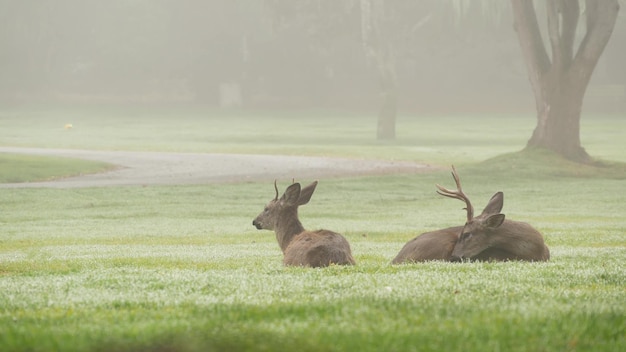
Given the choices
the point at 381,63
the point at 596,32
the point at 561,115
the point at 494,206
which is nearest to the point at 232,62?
the point at 381,63

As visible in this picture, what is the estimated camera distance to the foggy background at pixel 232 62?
78.4 meters

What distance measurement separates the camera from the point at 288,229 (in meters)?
12.9

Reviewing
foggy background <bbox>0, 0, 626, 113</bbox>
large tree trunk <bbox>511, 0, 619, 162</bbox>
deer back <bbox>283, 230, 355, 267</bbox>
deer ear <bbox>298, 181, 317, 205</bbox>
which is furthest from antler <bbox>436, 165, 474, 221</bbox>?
foggy background <bbox>0, 0, 626, 113</bbox>

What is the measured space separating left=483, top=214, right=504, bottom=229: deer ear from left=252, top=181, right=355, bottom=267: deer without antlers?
1.44 meters

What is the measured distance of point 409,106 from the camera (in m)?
83.1

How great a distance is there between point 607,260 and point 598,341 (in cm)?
639

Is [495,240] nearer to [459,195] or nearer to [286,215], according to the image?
[459,195]

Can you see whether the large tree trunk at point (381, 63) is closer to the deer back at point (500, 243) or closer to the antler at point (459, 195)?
the antler at point (459, 195)

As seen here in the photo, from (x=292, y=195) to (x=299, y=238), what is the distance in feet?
3.79

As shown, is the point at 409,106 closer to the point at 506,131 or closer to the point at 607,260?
the point at 506,131

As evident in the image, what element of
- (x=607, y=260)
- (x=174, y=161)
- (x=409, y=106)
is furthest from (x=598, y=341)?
(x=409, y=106)

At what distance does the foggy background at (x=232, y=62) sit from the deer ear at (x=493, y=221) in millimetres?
65413

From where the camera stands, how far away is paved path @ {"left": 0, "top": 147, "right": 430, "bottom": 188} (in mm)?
33906

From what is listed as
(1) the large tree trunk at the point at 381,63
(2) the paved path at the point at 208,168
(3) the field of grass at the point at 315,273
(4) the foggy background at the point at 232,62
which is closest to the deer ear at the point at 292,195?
(3) the field of grass at the point at 315,273
